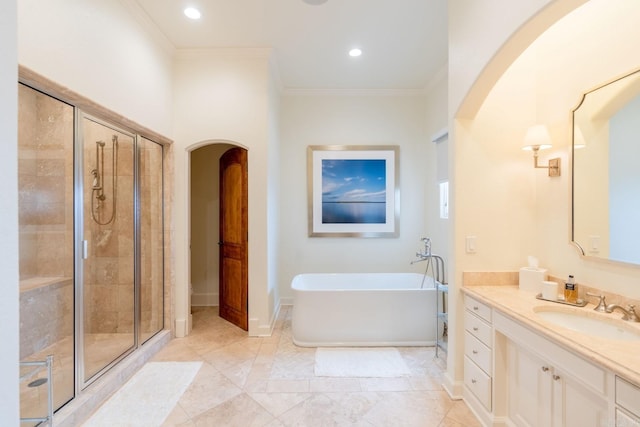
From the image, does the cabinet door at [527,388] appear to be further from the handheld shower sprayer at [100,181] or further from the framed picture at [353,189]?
the handheld shower sprayer at [100,181]

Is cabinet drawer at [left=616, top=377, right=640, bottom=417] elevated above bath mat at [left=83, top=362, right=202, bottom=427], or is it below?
above

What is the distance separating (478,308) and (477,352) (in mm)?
309

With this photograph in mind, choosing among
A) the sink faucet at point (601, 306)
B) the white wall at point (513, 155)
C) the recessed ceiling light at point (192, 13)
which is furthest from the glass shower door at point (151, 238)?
the sink faucet at point (601, 306)

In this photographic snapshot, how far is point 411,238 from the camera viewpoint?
4.38 meters

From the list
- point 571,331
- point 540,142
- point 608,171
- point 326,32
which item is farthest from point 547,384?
point 326,32

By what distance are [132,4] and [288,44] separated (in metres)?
1.45

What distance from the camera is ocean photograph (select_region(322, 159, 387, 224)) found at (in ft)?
14.3

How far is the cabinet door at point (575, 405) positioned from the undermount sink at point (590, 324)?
0.99 ft

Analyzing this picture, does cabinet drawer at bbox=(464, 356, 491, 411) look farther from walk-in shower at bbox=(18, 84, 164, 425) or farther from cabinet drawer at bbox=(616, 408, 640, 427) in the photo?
walk-in shower at bbox=(18, 84, 164, 425)

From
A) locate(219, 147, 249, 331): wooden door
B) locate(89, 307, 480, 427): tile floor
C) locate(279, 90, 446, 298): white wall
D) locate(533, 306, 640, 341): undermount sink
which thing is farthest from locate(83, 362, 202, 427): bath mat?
locate(533, 306, 640, 341): undermount sink

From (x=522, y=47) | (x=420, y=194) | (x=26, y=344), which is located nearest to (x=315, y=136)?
(x=420, y=194)

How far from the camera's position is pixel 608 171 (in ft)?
5.70

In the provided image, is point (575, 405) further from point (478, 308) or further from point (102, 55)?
point (102, 55)

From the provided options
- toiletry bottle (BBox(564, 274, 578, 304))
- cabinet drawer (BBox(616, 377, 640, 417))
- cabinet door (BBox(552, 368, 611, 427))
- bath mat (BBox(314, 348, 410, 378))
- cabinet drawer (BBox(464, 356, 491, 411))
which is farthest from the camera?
bath mat (BBox(314, 348, 410, 378))
